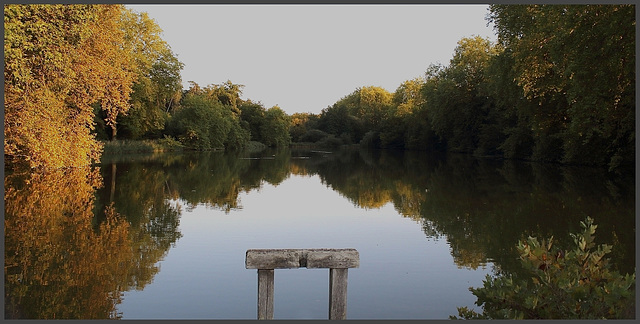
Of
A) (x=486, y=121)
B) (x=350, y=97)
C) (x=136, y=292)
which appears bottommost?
(x=136, y=292)

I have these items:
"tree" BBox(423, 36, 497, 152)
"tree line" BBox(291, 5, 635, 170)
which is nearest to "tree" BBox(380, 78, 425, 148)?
"tree line" BBox(291, 5, 635, 170)

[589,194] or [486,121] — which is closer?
[589,194]

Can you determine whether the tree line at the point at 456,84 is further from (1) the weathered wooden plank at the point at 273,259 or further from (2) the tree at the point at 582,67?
(1) the weathered wooden plank at the point at 273,259

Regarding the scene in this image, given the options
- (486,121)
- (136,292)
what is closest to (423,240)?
(136,292)

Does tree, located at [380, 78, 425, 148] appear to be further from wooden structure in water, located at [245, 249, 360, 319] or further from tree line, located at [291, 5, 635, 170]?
wooden structure in water, located at [245, 249, 360, 319]

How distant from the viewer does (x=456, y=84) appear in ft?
180

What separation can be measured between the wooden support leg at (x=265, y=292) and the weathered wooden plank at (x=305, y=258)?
0.31 ft

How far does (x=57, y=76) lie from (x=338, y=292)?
58.7 feet

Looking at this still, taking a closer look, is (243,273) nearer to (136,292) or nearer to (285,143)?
(136,292)

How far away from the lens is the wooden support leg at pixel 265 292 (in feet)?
14.8

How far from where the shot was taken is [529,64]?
86.6ft

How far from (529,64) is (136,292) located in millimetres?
24156

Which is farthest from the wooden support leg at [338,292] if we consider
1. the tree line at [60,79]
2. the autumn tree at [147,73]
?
the autumn tree at [147,73]

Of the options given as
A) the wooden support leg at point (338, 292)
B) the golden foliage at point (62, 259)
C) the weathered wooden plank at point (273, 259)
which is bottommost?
the golden foliage at point (62, 259)
